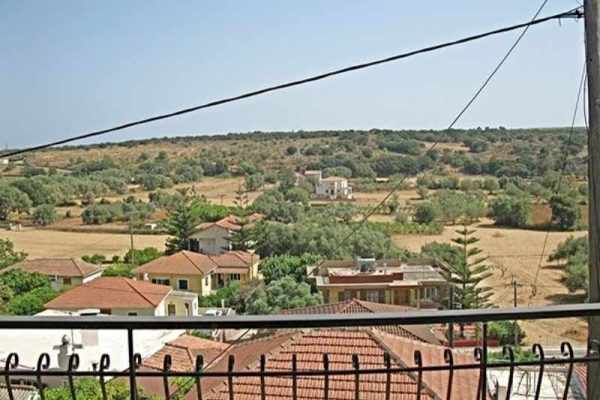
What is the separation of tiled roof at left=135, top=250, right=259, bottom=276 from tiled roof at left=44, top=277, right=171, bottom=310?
35cm

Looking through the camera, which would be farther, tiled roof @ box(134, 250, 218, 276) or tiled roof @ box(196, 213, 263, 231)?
tiled roof @ box(196, 213, 263, 231)

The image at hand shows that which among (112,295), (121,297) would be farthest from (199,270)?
(121,297)

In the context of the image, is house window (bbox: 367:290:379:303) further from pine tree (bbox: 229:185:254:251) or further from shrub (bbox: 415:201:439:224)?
pine tree (bbox: 229:185:254:251)

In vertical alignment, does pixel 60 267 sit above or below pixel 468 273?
below

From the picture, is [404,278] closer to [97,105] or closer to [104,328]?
[97,105]

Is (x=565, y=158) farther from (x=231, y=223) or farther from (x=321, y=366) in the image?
(x=231, y=223)

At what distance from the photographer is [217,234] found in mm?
6039

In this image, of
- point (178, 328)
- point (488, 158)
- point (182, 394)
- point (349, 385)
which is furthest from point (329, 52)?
point (178, 328)

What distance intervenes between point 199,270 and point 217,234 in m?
0.62

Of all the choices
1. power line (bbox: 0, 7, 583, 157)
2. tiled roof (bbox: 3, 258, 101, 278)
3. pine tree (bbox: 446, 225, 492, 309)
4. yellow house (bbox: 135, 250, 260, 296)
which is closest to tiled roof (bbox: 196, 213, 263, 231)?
yellow house (bbox: 135, 250, 260, 296)

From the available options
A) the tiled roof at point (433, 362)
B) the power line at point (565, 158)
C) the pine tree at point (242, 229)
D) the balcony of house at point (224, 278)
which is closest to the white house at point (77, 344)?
the tiled roof at point (433, 362)

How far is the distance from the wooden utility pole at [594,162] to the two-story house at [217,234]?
473cm

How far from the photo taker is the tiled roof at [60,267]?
6.31 metres

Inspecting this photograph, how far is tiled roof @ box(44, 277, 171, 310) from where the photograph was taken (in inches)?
155
